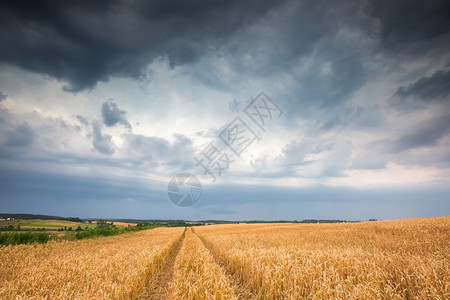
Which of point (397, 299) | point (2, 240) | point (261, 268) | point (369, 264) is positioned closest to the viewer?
point (397, 299)

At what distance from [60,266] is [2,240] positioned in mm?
21180

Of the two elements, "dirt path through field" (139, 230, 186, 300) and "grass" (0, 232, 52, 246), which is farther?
"grass" (0, 232, 52, 246)

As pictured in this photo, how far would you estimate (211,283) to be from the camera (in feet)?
20.7

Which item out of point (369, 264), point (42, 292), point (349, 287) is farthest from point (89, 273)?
point (369, 264)

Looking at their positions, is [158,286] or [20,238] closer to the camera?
[158,286]

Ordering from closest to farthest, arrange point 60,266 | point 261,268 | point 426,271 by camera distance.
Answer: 1. point 426,271
2. point 261,268
3. point 60,266

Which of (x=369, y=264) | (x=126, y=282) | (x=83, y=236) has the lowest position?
(x=83, y=236)

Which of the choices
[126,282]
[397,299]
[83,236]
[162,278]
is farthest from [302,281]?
[83,236]

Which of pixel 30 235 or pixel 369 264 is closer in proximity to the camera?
pixel 369 264

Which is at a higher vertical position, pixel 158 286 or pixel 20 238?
pixel 20 238

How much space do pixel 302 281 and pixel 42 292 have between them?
7895 millimetres

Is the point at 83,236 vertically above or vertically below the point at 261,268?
below

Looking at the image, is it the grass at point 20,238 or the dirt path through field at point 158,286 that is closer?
the dirt path through field at point 158,286

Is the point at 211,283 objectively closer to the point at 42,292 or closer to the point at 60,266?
the point at 42,292
